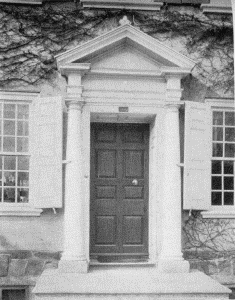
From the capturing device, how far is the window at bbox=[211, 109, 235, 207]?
8.98 metres

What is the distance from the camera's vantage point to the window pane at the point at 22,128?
28.4 feet

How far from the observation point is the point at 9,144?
8.61 metres

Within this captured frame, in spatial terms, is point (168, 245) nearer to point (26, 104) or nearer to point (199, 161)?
point (199, 161)

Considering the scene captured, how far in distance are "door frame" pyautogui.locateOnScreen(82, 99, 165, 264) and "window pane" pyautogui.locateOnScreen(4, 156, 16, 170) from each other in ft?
3.86

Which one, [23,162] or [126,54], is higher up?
[126,54]

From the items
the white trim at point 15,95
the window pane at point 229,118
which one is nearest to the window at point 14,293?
the white trim at point 15,95

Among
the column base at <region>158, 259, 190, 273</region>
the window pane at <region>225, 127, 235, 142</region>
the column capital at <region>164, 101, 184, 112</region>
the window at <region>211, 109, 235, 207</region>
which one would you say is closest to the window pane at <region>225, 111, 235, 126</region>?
the window at <region>211, 109, 235, 207</region>

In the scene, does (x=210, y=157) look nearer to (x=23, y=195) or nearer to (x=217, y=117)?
(x=217, y=117)

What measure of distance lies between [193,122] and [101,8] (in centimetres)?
245

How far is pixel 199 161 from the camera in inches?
338

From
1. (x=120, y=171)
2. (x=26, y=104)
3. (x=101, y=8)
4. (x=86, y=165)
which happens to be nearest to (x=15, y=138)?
(x=26, y=104)

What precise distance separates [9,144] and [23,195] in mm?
868

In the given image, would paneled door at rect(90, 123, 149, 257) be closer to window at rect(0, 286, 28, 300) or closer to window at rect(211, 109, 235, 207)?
window at rect(211, 109, 235, 207)

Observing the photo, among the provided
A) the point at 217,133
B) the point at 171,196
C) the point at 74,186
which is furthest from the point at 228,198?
the point at 74,186
